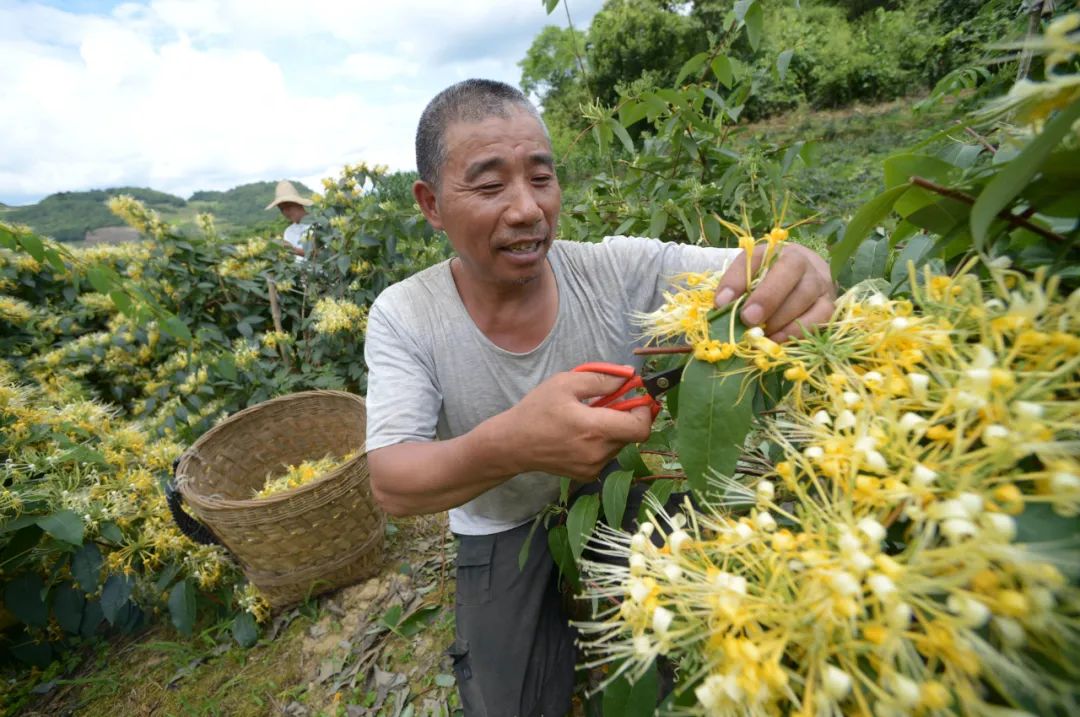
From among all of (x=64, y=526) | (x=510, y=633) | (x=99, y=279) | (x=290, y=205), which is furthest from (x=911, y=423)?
(x=290, y=205)

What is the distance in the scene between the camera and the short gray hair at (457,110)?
139 cm

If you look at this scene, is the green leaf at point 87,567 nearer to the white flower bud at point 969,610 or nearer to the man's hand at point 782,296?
the man's hand at point 782,296

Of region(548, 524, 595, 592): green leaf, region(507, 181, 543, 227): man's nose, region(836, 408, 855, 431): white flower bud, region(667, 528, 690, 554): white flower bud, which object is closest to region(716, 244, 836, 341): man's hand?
region(836, 408, 855, 431): white flower bud

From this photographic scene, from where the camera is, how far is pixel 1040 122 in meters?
0.45

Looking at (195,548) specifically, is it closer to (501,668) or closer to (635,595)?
(501,668)

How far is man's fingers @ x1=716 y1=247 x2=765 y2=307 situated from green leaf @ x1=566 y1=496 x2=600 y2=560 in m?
0.55

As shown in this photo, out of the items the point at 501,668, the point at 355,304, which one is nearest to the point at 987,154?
the point at 501,668

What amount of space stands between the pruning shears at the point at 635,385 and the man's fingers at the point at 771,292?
0.62 ft

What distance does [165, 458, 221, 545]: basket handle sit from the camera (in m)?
2.20

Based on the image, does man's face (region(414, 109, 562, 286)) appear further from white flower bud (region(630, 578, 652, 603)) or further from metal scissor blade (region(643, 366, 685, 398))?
white flower bud (region(630, 578, 652, 603))

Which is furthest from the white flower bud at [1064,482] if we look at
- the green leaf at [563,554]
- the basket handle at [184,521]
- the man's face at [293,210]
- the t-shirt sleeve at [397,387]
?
the man's face at [293,210]

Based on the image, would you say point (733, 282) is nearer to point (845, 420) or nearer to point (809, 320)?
point (809, 320)

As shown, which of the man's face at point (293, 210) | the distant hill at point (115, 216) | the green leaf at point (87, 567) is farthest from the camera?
the man's face at point (293, 210)

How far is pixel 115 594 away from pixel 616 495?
235cm
